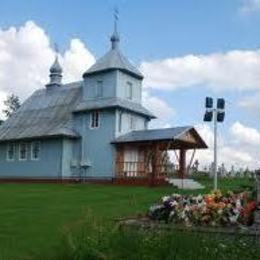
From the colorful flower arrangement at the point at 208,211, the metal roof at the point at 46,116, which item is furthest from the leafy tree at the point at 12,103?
the colorful flower arrangement at the point at 208,211

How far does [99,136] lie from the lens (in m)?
44.4

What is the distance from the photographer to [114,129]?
1705 inches

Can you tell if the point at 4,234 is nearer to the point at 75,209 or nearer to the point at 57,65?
the point at 75,209

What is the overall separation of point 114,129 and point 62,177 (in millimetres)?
5599

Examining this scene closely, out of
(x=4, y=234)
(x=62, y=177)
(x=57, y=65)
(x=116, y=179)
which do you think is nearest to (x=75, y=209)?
(x=4, y=234)

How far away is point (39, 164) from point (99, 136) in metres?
6.15

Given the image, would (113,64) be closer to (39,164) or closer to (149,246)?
(39,164)

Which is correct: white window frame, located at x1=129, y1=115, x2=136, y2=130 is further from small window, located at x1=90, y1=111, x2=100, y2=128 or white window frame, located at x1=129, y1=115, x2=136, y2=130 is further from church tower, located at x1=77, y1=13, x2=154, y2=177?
small window, located at x1=90, y1=111, x2=100, y2=128

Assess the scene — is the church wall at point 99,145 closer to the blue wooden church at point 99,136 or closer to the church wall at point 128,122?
the blue wooden church at point 99,136

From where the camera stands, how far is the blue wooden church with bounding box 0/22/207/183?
4181 cm

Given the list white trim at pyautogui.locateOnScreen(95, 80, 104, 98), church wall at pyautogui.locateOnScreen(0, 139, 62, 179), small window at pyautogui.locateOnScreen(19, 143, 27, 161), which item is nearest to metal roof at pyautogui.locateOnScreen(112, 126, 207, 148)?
white trim at pyautogui.locateOnScreen(95, 80, 104, 98)

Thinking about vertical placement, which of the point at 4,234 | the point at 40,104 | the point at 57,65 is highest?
the point at 57,65

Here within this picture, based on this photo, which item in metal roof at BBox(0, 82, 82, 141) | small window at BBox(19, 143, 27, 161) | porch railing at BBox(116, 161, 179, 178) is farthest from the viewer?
small window at BBox(19, 143, 27, 161)

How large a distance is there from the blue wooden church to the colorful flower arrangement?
26148 mm
